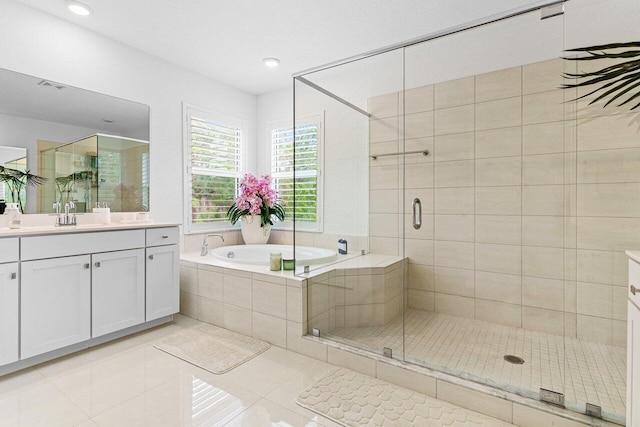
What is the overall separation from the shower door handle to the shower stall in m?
0.01

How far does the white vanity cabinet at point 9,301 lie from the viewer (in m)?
1.95

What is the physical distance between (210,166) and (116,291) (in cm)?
183

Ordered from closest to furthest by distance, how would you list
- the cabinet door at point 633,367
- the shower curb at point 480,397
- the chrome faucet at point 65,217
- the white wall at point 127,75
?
the cabinet door at point 633,367 → the shower curb at point 480,397 → the white wall at point 127,75 → the chrome faucet at point 65,217

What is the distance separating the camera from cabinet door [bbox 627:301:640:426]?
48.3 inches

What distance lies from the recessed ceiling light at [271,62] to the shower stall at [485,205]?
90 centimetres

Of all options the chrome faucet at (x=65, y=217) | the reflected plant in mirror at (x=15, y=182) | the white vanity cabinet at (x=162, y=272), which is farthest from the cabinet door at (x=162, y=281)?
the reflected plant in mirror at (x=15, y=182)

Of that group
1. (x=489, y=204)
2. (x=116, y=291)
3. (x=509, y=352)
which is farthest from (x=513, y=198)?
(x=116, y=291)

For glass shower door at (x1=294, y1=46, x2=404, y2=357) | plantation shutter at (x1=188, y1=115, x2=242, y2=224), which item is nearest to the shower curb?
glass shower door at (x1=294, y1=46, x2=404, y2=357)

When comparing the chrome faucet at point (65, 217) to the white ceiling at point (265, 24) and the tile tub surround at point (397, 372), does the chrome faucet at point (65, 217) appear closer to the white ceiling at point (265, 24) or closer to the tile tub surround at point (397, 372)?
the tile tub surround at point (397, 372)

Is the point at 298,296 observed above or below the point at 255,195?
below

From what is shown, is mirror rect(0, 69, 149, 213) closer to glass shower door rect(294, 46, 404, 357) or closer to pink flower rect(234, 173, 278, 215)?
pink flower rect(234, 173, 278, 215)

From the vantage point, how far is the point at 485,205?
2.21 meters

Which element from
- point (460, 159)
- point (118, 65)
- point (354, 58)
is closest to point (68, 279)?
point (118, 65)

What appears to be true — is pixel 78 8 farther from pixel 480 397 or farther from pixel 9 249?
pixel 480 397
